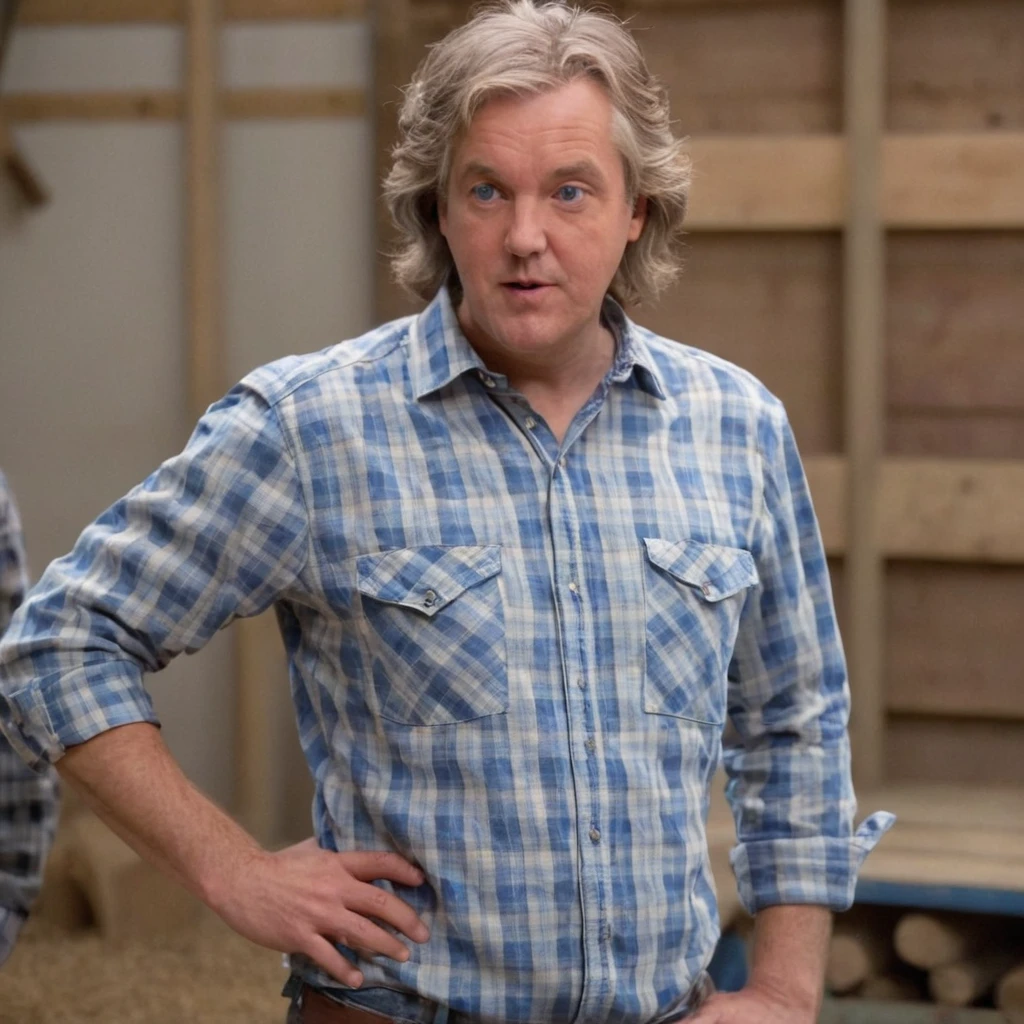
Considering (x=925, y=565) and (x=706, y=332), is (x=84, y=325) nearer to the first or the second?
(x=706, y=332)

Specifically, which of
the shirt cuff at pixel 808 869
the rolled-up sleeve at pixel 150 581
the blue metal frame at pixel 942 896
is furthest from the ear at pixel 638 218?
the blue metal frame at pixel 942 896

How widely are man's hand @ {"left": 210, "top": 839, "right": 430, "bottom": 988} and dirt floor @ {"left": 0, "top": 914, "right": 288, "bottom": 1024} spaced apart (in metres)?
1.83

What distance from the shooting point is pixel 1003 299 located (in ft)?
12.1

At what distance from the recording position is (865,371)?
3.69m

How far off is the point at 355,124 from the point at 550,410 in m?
2.47

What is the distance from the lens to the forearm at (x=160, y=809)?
1664 mm

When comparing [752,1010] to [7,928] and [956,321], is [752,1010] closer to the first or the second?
[7,928]

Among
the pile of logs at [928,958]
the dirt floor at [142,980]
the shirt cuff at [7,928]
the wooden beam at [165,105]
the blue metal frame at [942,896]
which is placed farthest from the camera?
the wooden beam at [165,105]

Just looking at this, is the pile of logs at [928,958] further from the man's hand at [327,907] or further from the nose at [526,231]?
the nose at [526,231]

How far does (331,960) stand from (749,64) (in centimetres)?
272

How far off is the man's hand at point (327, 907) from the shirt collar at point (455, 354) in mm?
A: 507

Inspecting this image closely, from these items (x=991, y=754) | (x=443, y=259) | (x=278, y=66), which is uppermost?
(x=278, y=66)

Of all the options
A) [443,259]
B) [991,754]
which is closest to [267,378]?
[443,259]

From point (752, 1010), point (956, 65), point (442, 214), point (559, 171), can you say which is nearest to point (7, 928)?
point (752, 1010)
